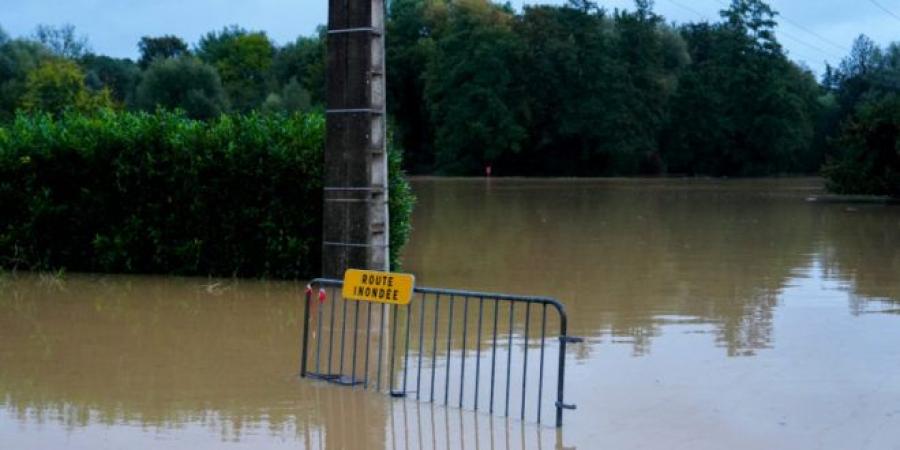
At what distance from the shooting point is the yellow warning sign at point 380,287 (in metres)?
9.12

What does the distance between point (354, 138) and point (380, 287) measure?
4595mm

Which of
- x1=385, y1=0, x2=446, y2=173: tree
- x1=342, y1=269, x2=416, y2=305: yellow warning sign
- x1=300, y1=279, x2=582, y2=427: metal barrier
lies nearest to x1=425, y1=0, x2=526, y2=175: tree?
x1=385, y1=0, x2=446, y2=173: tree

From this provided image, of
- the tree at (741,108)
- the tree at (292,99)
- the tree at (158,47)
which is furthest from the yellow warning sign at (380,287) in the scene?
the tree at (158,47)

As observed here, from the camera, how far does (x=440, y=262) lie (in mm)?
20969

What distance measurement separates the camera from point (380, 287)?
9336mm

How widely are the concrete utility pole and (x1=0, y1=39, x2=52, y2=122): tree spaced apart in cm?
6514

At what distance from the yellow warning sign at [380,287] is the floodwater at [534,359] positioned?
2.92 feet

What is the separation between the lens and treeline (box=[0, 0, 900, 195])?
313 feet

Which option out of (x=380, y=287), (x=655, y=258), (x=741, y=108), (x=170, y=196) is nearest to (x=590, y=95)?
(x=741, y=108)

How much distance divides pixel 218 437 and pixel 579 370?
398 centimetres

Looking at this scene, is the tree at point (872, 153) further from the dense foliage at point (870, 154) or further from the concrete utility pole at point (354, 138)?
the concrete utility pole at point (354, 138)

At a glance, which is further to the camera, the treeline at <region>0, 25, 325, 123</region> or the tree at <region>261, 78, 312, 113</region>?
the tree at <region>261, 78, 312, 113</region>

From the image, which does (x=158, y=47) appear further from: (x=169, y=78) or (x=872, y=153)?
(x=872, y=153)

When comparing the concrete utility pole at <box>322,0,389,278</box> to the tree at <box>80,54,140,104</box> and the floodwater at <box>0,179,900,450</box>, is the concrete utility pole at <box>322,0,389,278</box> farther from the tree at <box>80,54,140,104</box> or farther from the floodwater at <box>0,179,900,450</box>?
the tree at <box>80,54,140,104</box>
